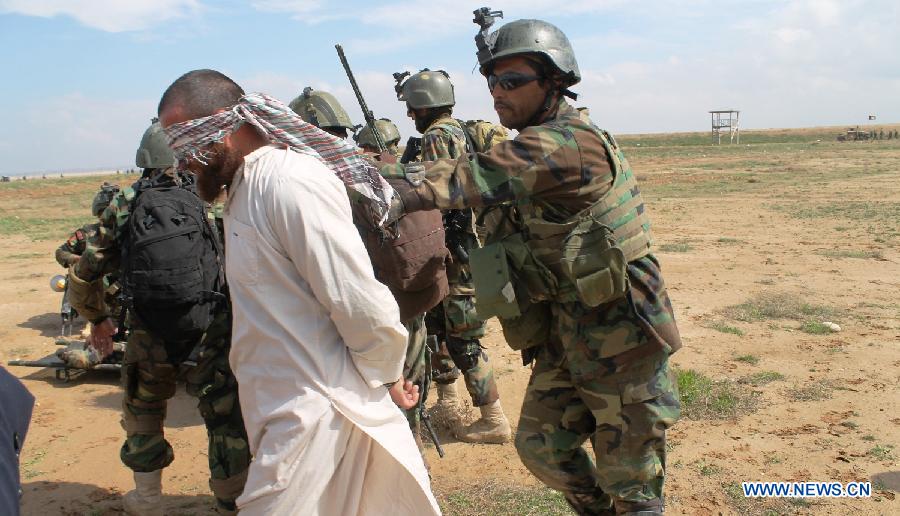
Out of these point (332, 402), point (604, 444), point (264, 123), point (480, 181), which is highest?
point (264, 123)

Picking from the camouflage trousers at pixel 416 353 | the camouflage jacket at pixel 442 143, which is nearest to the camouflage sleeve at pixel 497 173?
the camouflage trousers at pixel 416 353

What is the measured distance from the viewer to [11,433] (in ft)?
6.25

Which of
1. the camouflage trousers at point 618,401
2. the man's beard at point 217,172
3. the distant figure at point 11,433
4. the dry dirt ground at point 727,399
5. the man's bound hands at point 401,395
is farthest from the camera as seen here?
the dry dirt ground at point 727,399

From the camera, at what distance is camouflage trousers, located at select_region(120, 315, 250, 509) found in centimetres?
369

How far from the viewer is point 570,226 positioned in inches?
124

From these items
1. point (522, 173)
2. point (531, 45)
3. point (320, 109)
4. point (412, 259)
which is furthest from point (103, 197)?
point (522, 173)

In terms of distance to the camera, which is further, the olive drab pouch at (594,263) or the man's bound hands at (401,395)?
the olive drab pouch at (594,263)

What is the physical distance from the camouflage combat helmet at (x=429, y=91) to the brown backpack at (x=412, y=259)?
205 cm

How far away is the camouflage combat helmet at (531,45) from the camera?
3219 millimetres

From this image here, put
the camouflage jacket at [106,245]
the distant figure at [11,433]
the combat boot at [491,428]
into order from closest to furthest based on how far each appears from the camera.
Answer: the distant figure at [11,433] → the camouflage jacket at [106,245] → the combat boot at [491,428]

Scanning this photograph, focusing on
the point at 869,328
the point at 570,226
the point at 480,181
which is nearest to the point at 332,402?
the point at 480,181

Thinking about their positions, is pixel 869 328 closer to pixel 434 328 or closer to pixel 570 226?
pixel 434 328

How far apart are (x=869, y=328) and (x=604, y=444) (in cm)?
540

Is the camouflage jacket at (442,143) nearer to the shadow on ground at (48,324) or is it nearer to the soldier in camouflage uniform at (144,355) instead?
the soldier in camouflage uniform at (144,355)
